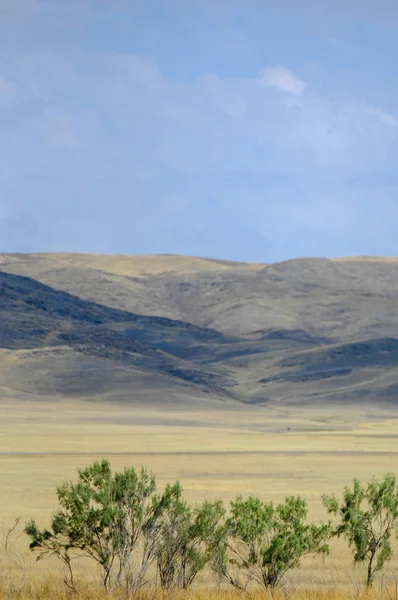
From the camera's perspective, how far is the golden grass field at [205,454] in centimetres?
2573

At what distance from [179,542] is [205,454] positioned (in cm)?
3731

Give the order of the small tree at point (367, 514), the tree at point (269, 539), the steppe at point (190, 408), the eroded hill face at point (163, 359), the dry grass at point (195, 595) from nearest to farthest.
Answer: the dry grass at point (195, 595)
the tree at point (269, 539)
the small tree at point (367, 514)
the steppe at point (190, 408)
the eroded hill face at point (163, 359)

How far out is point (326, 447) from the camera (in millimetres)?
62375

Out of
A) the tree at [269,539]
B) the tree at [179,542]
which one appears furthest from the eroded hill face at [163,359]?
the tree at [179,542]

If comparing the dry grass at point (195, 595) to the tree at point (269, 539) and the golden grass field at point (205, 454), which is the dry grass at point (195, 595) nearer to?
the golden grass field at point (205, 454)

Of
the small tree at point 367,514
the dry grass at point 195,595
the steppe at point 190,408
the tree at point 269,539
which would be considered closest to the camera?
the dry grass at point 195,595

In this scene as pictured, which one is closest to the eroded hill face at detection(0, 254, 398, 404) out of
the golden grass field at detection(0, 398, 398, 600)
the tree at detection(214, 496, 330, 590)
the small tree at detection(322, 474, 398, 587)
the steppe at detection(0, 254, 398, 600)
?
the steppe at detection(0, 254, 398, 600)

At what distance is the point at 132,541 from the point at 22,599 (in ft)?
8.68

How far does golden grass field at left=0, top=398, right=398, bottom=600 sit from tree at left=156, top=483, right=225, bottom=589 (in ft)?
5.63

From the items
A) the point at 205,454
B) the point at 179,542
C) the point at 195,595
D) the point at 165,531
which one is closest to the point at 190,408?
the point at 205,454

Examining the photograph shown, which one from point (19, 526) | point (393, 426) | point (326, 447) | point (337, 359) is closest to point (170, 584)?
point (19, 526)

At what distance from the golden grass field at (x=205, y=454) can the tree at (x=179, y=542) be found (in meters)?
1.71

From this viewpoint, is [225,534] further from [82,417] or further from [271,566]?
[82,417]

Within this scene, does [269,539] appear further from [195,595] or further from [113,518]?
[195,595]
